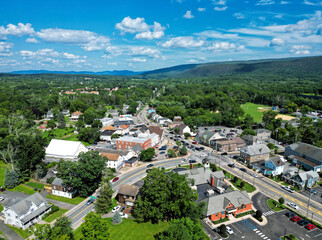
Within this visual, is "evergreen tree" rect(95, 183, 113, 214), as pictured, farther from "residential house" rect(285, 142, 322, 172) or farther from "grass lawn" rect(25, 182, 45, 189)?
"residential house" rect(285, 142, 322, 172)

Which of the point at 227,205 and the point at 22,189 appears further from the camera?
the point at 22,189

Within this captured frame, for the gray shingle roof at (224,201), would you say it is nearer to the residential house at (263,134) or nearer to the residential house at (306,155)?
the residential house at (306,155)

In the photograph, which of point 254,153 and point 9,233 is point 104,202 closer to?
point 9,233

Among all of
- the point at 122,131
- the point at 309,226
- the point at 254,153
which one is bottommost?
the point at 309,226

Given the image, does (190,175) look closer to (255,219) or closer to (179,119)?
(255,219)

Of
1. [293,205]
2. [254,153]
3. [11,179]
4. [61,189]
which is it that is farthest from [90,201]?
[254,153]

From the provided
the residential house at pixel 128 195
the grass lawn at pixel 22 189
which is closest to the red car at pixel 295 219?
the residential house at pixel 128 195

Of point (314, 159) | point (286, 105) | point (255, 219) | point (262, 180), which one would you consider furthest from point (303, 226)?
point (286, 105)
